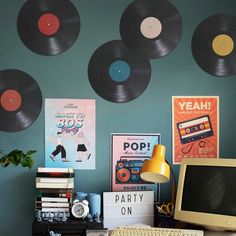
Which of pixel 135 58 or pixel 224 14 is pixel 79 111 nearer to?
pixel 135 58

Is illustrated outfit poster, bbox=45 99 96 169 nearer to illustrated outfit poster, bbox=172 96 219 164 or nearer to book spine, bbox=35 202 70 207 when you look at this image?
book spine, bbox=35 202 70 207

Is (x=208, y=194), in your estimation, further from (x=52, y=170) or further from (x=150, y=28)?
(x=150, y=28)

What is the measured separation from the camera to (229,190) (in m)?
1.99

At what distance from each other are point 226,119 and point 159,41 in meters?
0.66

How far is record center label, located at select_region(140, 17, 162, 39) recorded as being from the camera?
2438mm

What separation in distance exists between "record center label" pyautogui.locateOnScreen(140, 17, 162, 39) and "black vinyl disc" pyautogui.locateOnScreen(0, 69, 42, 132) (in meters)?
0.76

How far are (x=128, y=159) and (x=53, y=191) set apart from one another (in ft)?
1.67

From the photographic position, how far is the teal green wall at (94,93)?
2361mm

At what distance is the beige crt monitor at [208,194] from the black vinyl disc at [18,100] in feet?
3.24

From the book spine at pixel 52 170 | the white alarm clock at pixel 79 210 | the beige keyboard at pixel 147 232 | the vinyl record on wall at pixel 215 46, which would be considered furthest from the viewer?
the vinyl record on wall at pixel 215 46

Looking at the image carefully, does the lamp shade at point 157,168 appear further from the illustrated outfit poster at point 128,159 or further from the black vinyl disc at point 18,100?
the black vinyl disc at point 18,100

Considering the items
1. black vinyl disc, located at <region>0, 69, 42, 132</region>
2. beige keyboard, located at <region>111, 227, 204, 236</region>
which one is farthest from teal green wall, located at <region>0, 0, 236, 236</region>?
beige keyboard, located at <region>111, 227, 204, 236</region>

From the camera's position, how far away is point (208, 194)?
2012 mm

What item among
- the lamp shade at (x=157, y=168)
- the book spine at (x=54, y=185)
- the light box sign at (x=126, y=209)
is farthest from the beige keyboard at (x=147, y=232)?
the book spine at (x=54, y=185)
